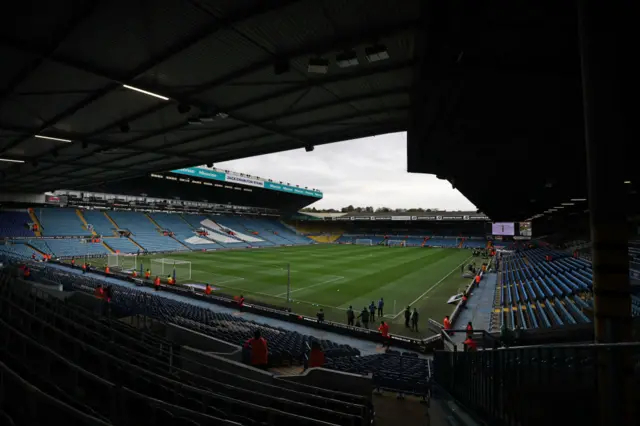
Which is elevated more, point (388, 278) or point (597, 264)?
point (597, 264)

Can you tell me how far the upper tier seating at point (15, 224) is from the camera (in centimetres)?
4150

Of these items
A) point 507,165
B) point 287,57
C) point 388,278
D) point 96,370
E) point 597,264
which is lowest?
point 388,278

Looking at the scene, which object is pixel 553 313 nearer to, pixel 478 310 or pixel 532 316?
pixel 532 316

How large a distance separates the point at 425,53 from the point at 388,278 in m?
28.4

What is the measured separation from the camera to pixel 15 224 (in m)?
43.6

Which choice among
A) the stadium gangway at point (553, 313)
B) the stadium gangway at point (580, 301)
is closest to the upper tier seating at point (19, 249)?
the stadium gangway at point (553, 313)

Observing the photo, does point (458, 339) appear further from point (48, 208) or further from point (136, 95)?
point (48, 208)

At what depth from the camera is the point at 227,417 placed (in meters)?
3.83

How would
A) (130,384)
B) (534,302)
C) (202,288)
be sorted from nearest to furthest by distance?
(130,384), (534,302), (202,288)

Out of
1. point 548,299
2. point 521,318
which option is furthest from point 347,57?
point 548,299

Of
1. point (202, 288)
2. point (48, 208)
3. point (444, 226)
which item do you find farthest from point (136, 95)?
point (444, 226)

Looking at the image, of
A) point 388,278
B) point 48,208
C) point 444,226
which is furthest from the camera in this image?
point 444,226

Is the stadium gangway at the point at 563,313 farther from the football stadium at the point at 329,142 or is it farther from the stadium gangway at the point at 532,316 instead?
the stadium gangway at the point at 532,316

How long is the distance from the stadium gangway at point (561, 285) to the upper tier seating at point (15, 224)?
5476 centimetres
